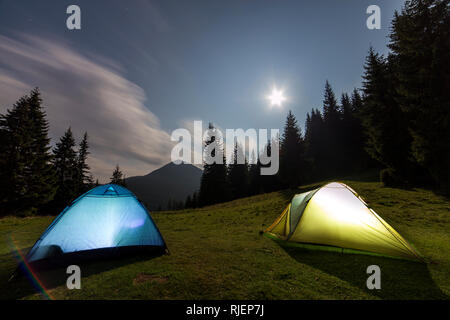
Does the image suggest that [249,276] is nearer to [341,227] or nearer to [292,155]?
[341,227]

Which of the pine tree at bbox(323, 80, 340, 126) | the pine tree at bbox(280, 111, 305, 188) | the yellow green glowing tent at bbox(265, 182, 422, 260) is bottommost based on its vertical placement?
the yellow green glowing tent at bbox(265, 182, 422, 260)

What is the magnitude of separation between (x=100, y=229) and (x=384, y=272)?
8.05m

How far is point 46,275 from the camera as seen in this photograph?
412 centimetres

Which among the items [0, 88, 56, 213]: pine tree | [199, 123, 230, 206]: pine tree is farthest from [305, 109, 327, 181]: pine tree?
[0, 88, 56, 213]: pine tree

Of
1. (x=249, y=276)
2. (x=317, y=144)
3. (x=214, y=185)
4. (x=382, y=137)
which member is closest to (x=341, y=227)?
(x=249, y=276)

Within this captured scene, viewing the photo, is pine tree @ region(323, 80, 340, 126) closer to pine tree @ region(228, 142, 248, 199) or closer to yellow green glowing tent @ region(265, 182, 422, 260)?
pine tree @ region(228, 142, 248, 199)

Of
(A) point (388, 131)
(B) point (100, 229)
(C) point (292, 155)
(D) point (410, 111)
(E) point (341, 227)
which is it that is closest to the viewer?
(B) point (100, 229)

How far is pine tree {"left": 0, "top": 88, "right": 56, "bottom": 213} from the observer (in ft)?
63.1

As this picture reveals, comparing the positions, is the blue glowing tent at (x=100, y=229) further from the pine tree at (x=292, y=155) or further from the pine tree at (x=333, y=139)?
the pine tree at (x=333, y=139)

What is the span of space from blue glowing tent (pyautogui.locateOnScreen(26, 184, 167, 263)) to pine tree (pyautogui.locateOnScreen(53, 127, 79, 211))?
34811 millimetres

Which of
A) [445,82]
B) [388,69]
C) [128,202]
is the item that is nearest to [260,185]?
[388,69]

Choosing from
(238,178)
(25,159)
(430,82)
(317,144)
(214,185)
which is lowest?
(214,185)

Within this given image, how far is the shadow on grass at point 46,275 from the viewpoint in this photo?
3455mm

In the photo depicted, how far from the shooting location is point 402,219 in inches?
354
